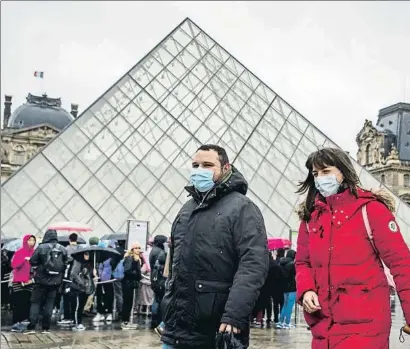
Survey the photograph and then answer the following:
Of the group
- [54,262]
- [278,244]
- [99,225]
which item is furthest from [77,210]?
[54,262]

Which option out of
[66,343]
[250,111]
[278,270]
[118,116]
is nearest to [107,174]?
[118,116]

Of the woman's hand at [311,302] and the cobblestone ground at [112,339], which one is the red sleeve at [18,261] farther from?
the woman's hand at [311,302]

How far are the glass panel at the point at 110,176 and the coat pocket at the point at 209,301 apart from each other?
43.9 feet

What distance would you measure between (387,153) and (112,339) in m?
3.70

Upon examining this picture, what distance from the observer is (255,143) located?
61.5ft

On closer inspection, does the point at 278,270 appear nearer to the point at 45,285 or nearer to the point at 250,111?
the point at 45,285

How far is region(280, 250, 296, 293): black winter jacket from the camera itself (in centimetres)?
901

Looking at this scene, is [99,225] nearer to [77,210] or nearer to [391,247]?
[77,210]

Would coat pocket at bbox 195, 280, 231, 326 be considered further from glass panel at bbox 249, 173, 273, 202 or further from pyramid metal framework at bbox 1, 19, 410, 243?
glass panel at bbox 249, 173, 273, 202

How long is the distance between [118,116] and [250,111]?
452 centimetres

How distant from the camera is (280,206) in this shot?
16484 mm

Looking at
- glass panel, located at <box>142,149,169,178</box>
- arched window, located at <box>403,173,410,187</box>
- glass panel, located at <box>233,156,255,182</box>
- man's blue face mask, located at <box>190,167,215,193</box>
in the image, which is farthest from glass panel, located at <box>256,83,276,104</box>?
man's blue face mask, located at <box>190,167,215,193</box>

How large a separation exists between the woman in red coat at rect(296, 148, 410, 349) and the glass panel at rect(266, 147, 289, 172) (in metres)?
15.3

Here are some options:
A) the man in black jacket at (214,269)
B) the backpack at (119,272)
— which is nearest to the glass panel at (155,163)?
the backpack at (119,272)
